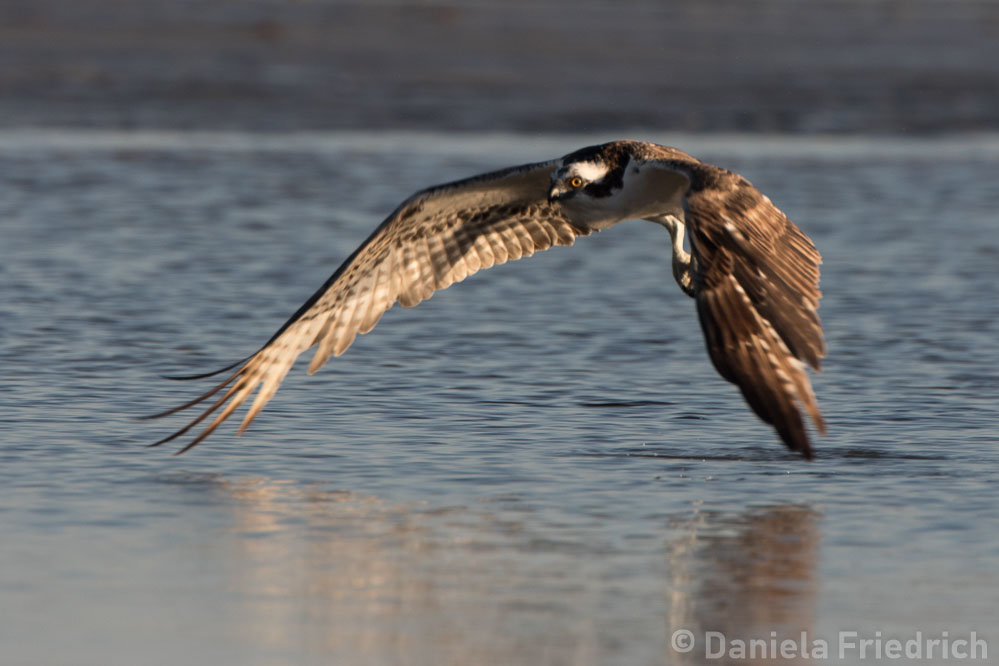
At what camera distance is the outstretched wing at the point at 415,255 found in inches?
288

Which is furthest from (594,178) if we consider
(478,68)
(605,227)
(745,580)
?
(478,68)

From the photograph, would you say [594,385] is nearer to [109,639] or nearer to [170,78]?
[109,639]

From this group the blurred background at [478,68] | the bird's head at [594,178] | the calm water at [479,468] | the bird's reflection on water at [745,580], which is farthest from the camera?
the blurred background at [478,68]

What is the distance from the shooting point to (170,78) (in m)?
21.5

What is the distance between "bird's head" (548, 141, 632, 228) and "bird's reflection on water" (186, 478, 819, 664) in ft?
5.40

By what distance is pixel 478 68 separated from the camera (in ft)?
75.4

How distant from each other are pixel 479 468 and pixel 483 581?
5.05ft

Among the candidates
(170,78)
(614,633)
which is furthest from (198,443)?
(170,78)

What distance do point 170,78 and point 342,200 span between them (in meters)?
7.21

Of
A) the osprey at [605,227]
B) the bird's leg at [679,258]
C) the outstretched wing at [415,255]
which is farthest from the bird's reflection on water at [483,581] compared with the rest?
the bird's leg at [679,258]

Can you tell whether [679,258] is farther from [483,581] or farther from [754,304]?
[483,581]

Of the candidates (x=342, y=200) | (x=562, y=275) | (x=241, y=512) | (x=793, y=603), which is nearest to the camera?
(x=793, y=603)

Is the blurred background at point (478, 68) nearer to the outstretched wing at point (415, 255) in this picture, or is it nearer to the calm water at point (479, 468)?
the calm water at point (479, 468)

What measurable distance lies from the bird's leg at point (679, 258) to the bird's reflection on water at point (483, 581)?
152 cm
